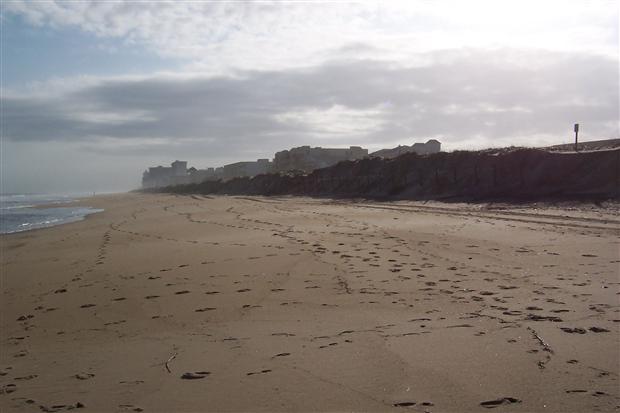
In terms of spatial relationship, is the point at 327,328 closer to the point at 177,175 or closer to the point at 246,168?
the point at 246,168

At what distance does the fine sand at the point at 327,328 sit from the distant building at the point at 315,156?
60235 millimetres

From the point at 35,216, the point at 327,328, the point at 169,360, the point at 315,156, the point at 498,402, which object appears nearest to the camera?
the point at 498,402

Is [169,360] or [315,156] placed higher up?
[315,156]

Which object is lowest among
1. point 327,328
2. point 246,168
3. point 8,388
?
point 8,388

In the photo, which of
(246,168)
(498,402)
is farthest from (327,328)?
(246,168)

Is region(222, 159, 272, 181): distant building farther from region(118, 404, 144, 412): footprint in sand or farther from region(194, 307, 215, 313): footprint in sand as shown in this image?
region(118, 404, 144, 412): footprint in sand

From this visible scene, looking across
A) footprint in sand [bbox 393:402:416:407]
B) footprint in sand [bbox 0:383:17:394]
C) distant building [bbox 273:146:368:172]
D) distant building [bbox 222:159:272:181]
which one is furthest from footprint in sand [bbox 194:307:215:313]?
distant building [bbox 222:159:272:181]

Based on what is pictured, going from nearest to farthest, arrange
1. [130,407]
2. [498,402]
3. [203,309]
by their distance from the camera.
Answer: [498,402], [130,407], [203,309]

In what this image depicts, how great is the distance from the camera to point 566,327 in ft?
13.3

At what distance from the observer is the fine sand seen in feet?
10.3

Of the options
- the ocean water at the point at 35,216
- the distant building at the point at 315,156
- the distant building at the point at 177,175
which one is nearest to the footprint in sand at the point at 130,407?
the ocean water at the point at 35,216

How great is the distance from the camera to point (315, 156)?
71.2 metres

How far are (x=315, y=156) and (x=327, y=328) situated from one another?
67356mm

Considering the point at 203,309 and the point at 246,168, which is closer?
the point at 203,309
